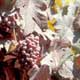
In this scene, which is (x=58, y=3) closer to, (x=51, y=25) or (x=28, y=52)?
(x=51, y=25)

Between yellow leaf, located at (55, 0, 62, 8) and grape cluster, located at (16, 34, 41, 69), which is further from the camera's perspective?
yellow leaf, located at (55, 0, 62, 8)

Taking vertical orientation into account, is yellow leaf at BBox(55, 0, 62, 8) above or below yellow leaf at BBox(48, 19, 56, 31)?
above

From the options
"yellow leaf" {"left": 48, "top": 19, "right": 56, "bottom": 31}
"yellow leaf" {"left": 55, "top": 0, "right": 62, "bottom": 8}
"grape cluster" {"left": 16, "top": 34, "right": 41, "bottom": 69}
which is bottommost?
"grape cluster" {"left": 16, "top": 34, "right": 41, "bottom": 69}

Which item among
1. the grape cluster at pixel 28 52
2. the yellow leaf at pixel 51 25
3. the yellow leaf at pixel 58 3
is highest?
the yellow leaf at pixel 58 3

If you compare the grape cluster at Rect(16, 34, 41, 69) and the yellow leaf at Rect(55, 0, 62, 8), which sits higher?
the yellow leaf at Rect(55, 0, 62, 8)

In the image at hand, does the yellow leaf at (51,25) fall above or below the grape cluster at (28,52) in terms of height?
above

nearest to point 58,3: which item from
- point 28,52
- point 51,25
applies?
point 51,25

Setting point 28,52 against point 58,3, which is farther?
point 58,3

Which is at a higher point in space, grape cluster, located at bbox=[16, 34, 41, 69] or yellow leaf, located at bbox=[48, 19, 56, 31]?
yellow leaf, located at bbox=[48, 19, 56, 31]
